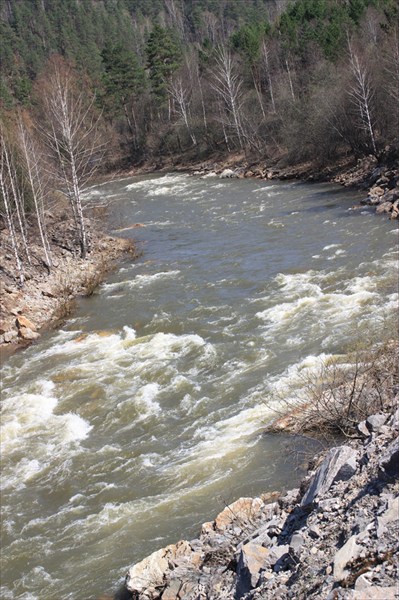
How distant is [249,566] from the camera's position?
5863 millimetres

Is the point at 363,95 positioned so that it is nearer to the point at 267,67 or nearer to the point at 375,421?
the point at 267,67

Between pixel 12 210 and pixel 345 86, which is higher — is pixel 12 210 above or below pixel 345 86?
below

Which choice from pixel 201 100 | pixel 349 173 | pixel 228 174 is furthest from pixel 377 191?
pixel 201 100

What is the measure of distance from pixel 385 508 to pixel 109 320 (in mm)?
13994

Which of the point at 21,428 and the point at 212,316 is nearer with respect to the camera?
the point at 21,428

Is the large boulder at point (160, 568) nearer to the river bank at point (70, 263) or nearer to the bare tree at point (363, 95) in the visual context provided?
the river bank at point (70, 263)

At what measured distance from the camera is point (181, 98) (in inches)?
2438

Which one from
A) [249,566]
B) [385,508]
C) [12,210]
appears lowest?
[249,566]

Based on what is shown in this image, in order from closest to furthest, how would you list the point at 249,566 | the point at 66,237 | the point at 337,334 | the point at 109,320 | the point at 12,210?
the point at 249,566
the point at 337,334
the point at 109,320
the point at 12,210
the point at 66,237

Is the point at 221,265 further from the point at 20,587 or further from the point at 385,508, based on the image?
the point at 385,508

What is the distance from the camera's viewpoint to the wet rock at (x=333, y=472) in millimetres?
6488

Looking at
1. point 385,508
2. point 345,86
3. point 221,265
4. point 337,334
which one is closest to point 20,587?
point 385,508

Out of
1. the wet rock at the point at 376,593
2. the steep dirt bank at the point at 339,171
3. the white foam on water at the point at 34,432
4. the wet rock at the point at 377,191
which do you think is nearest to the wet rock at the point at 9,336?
the white foam on water at the point at 34,432

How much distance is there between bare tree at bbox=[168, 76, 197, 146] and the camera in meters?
61.3
